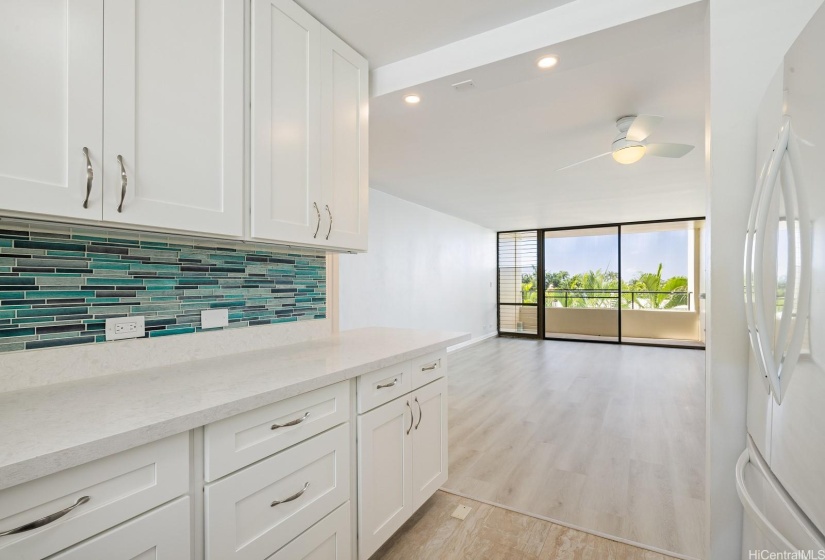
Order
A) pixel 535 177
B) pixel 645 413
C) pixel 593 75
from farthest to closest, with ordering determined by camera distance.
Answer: pixel 535 177
pixel 645 413
pixel 593 75

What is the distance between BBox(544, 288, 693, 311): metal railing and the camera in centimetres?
798

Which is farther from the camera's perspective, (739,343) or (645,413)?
(645,413)

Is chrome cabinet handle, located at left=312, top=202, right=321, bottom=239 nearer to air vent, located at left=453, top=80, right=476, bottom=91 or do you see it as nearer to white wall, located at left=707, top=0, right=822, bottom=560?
air vent, located at left=453, top=80, right=476, bottom=91

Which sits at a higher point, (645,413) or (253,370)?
(253,370)

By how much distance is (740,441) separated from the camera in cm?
138

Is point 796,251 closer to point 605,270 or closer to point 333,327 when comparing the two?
point 333,327

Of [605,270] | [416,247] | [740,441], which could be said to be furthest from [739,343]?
[605,270]

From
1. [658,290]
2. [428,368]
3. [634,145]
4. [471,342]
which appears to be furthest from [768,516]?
[658,290]

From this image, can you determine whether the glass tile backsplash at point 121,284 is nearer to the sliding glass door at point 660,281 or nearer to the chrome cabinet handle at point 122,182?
the chrome cabinet handle at point 122,182

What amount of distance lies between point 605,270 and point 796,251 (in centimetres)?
831

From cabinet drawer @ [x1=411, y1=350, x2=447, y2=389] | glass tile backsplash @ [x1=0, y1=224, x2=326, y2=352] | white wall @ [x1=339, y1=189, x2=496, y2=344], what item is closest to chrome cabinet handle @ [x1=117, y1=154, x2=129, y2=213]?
glass tile backsplash @ [x1=0, y1=224, x2=326, y2=352]

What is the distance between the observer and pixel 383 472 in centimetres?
161

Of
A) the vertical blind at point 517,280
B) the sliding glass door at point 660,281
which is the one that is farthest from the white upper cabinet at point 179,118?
the sliding glass door at point 660,281

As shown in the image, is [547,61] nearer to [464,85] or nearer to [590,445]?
[464,85]
